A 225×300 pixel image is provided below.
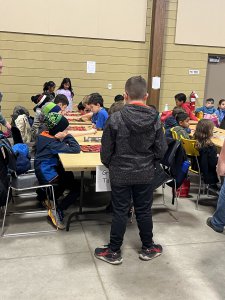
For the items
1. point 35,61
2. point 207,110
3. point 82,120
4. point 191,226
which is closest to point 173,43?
point 207,110

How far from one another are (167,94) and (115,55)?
1581mm

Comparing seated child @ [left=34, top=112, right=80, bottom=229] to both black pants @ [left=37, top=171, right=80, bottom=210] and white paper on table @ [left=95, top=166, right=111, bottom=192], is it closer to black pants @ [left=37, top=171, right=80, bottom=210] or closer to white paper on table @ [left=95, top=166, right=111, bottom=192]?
black pants @ [left=37, top=171, right=80, bottom=210]

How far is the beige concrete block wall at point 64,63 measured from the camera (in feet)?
24.3

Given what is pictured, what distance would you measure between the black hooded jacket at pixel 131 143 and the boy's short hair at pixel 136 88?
0.24 ft

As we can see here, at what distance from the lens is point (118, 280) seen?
7.72 ft

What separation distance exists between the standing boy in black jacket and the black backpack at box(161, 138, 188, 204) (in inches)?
28.5

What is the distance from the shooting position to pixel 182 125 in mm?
4348

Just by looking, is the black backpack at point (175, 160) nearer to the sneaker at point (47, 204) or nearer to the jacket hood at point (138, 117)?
the jacket hood at point (138, 117)

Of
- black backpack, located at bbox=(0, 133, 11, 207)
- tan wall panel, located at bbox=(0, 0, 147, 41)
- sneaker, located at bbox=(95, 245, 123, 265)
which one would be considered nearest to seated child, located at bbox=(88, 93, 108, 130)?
black backpack, located at bbox=(0, 133, 11, 207)

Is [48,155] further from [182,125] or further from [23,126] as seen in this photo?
[182,125]

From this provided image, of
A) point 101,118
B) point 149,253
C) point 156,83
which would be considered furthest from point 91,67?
point 149,253

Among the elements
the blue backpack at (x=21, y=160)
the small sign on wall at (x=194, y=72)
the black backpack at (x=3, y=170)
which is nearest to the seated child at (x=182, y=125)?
the blue backpack at (x=21, y=160)

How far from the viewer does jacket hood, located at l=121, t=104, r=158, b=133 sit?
2.34m

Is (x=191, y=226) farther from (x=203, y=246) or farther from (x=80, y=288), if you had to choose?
(x=80, y=288)
